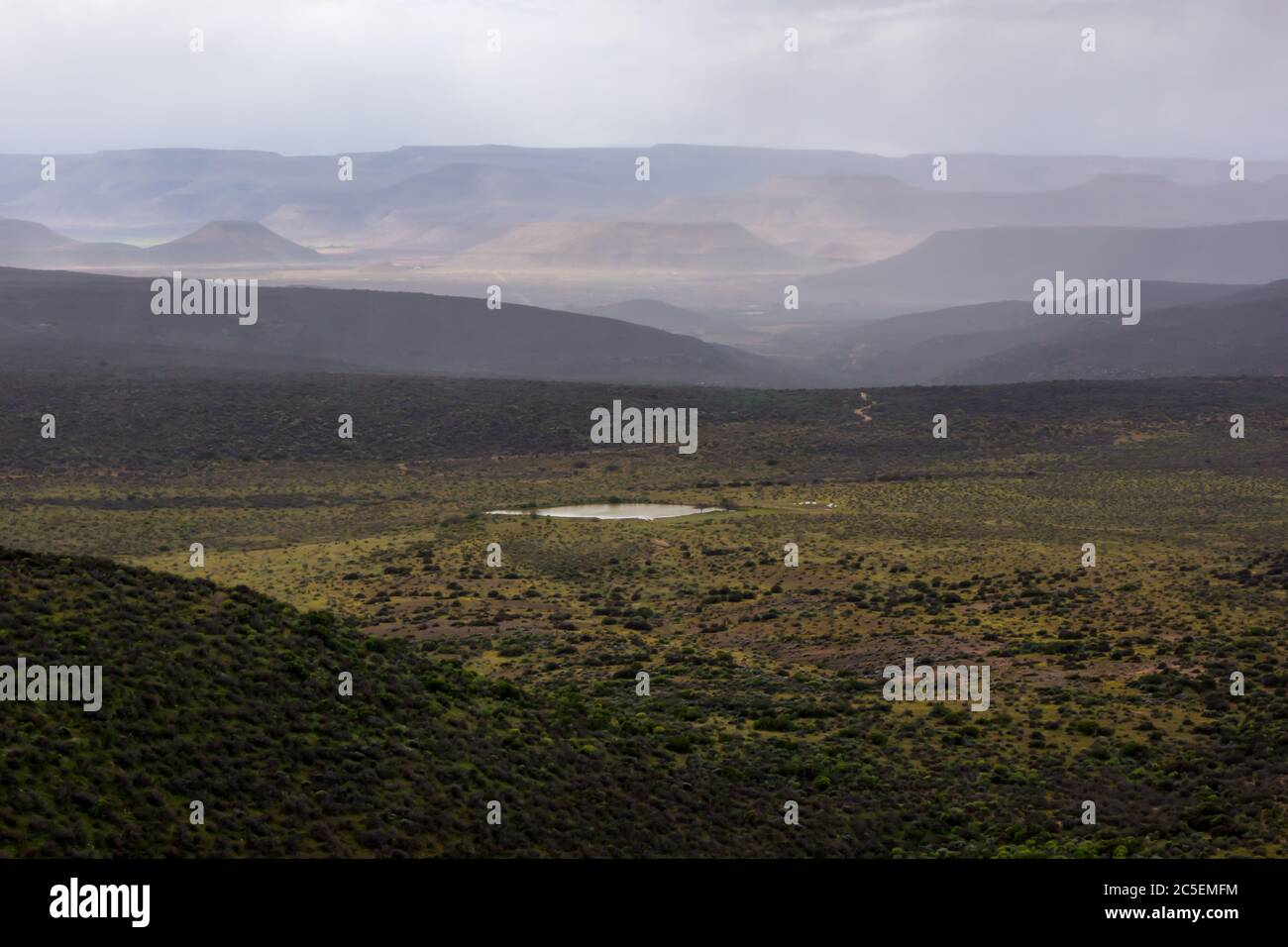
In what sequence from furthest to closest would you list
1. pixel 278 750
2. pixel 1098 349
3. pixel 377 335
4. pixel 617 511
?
1. pixel 377 335
2. pixel 1098 349
3. pixel 617 511
4. pixel 278 750

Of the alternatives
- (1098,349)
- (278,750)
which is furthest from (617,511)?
(1098,349)

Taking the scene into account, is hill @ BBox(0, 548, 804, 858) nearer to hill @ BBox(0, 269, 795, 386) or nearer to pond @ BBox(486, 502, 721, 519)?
pond @ BBox(486, 502, 721, 519)

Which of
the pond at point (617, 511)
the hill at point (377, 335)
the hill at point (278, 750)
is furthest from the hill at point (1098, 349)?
the hill at point (278, 750)

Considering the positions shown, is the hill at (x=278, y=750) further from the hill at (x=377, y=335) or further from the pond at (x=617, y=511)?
the hill at (x=377, y=335)

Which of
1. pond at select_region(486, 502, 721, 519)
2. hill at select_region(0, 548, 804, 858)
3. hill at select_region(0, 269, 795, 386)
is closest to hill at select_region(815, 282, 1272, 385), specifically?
hill at select_region(0, 269, 795, 386)

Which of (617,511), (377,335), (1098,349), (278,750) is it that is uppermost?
(377,335)

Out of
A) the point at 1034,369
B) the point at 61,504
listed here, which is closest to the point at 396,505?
the point at 61,504

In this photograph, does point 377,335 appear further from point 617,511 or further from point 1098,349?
point 617,511

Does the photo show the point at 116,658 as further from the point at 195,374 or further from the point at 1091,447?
the point at 195,374
